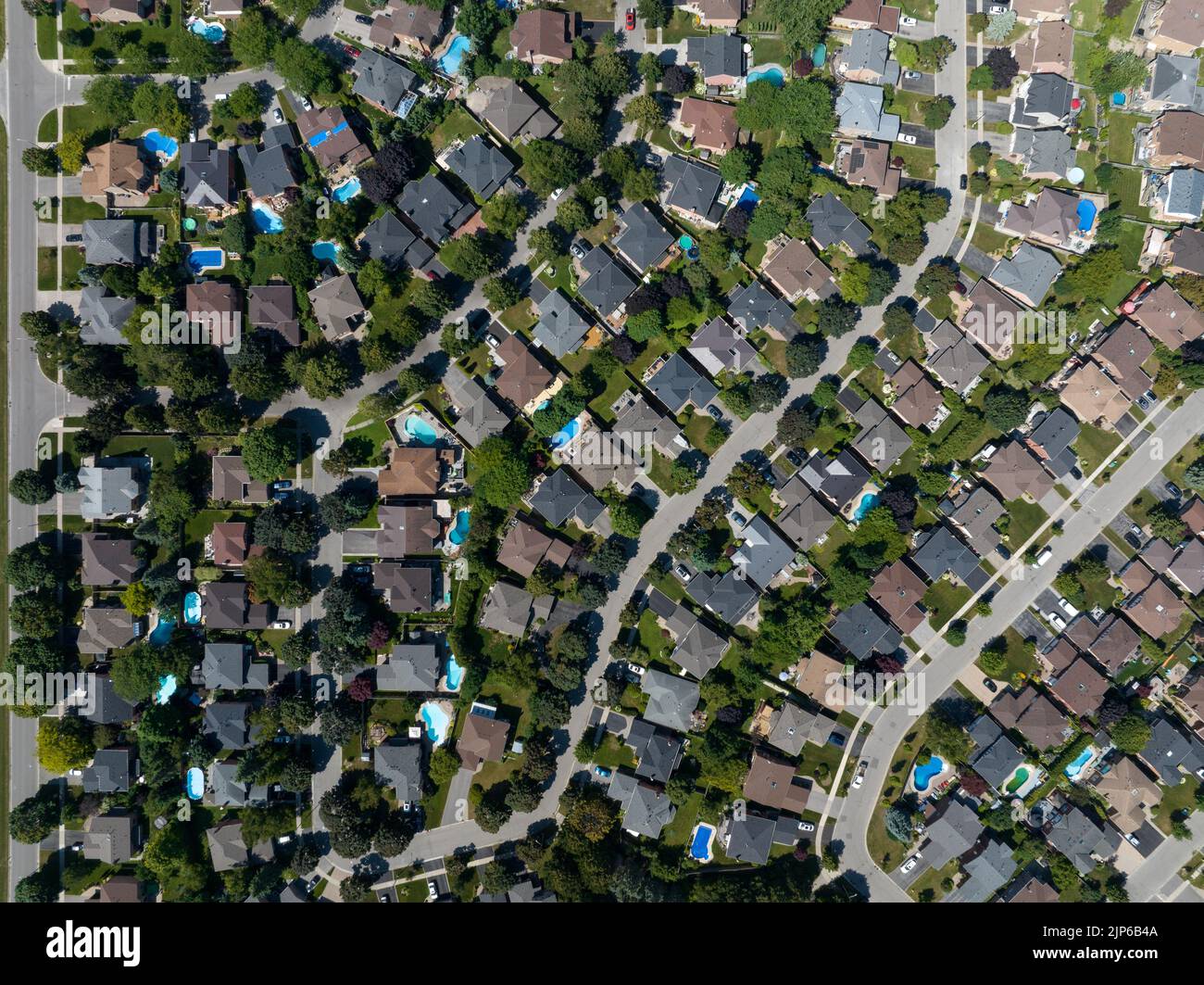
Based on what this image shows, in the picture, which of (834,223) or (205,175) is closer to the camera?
(205,175)

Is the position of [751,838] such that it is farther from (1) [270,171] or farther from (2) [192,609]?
(1) [270,171]

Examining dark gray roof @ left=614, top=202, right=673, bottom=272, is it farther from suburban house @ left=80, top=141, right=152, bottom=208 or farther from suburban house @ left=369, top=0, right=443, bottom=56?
suburban house @ left=80, top=141, right=152, bottom=208

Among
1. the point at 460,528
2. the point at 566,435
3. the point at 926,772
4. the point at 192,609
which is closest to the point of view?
the point at 192,609

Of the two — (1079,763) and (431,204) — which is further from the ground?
(431,204)

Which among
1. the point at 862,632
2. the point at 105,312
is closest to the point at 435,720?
the point at 862,632

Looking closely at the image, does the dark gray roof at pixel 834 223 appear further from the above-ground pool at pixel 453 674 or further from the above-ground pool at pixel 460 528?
the above-ground pool at pixel 453 674

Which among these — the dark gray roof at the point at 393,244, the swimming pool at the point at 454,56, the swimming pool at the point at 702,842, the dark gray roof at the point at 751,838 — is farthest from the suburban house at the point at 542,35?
the swimming pool at the point at 702,842

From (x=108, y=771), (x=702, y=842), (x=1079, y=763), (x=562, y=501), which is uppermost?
(x=562, y=501)

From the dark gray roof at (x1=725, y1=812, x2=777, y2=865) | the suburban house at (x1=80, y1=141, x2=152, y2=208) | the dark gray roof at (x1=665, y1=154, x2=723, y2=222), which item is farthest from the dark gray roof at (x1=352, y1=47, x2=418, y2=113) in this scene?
the dark gray roof at (x1=725, y1=812, x2=777, y2=865)
